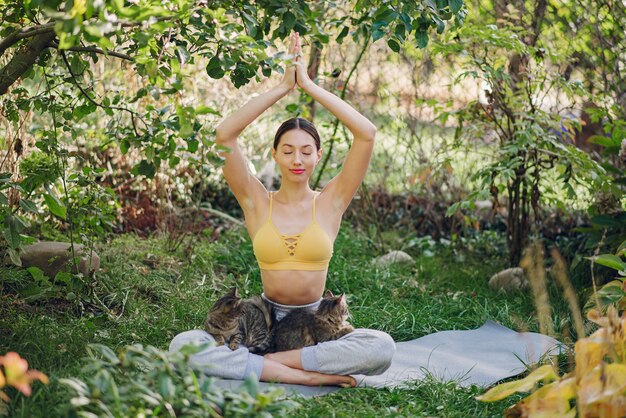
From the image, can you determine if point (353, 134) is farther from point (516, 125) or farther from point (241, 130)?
point (516, 125)

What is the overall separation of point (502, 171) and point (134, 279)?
2237mm

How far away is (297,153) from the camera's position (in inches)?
146

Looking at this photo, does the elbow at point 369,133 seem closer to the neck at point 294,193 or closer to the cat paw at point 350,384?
the neck at point 294,193

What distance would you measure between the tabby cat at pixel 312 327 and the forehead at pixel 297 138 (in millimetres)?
720

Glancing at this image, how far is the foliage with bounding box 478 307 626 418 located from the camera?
259 cm

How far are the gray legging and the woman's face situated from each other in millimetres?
770

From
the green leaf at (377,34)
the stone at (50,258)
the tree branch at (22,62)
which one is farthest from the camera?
the stone at (50,258)

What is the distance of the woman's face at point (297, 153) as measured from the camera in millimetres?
3703

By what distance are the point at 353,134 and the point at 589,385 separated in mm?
1613

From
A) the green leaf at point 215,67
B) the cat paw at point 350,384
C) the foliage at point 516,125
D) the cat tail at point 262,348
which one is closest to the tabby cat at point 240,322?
the cat tail at point 262,348

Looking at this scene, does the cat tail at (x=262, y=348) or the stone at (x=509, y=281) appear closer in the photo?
the cat tail at (x=262, y=348)

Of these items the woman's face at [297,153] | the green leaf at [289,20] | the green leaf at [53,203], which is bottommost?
the green leaf at [53,203]

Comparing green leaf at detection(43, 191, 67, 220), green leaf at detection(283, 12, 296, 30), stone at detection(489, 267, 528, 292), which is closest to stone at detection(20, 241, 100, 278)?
green leaf at detection(43, 191, 67, 220)

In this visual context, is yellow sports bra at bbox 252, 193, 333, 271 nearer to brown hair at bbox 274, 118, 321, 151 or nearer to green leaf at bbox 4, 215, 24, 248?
brown hair at bbox 274, 118, 321, 151
